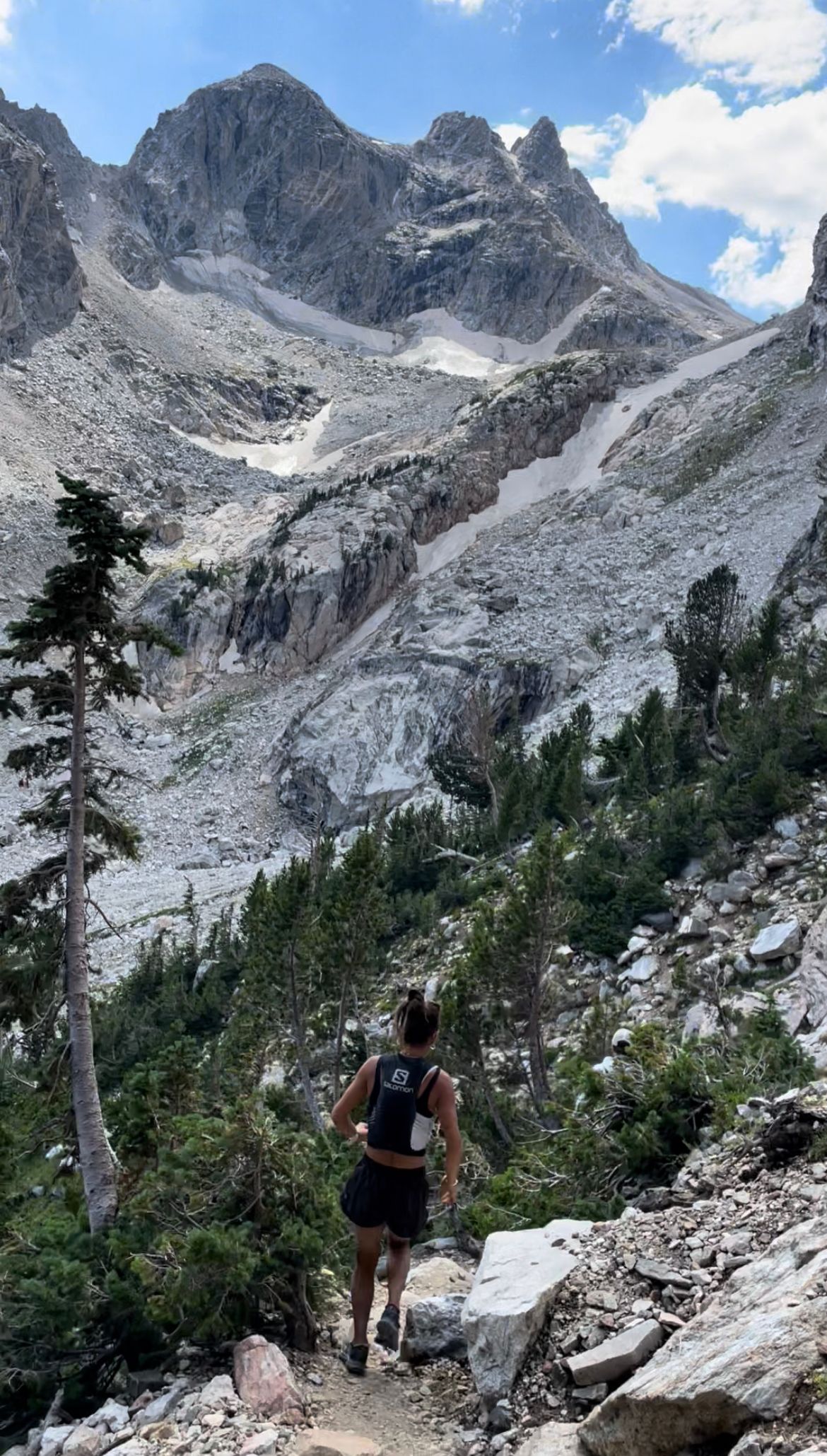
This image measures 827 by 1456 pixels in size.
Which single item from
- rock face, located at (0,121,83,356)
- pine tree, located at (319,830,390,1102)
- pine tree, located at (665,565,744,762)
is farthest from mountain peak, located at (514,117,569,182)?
pine tree, located at (319,830,390,1102)

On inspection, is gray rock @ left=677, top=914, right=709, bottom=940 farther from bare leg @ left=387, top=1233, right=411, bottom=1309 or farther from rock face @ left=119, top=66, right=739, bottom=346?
rock face @ left=119, top=66, right=739, bottom=346

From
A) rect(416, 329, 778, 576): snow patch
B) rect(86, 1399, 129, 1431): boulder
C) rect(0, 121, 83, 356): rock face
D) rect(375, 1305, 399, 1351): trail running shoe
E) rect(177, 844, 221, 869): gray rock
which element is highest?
rect(0, 121, 83, 356): rock face

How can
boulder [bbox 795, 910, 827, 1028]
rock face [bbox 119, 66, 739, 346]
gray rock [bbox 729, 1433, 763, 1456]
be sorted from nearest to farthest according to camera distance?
gray rock [bbox 729, 1433, 763, 1456]
boulder [bbox 795, 910, 827, 1028]
rock face [bbox 119, 66, 739, 346]

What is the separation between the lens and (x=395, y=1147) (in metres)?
4.97

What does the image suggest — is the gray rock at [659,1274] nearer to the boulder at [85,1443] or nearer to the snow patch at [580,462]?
the boulder at [85,1443]

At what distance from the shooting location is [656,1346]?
4.06 metres

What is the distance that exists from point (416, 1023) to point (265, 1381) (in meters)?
1.98

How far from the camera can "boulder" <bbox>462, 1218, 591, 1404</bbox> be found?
4.48 metres

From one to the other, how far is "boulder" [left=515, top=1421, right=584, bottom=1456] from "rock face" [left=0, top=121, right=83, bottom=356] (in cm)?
10604

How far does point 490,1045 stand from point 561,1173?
7190mm

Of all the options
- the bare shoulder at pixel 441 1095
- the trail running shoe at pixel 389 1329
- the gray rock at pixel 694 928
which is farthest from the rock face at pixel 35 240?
the trail running shoe at pixel 389 1329

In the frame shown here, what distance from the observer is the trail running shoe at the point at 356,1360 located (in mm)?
5086

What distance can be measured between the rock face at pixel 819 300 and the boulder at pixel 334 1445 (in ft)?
239

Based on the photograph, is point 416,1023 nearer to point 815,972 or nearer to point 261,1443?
point 261,1443
